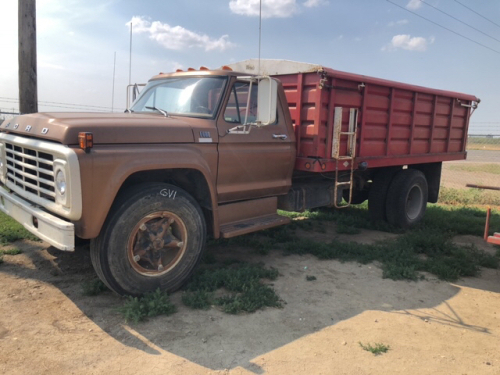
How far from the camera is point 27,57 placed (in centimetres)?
645

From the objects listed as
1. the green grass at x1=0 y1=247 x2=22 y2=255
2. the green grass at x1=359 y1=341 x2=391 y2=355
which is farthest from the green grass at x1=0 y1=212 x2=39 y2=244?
the green grass at x1=359 y1=341 x2=391 y2=355

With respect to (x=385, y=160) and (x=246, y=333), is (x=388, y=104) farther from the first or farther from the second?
(x=246, y=333)

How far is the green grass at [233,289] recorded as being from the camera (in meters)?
A: 4.01

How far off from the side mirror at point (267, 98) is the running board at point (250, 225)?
4.02 ft

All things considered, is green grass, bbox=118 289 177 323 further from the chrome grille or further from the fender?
the chrome grille

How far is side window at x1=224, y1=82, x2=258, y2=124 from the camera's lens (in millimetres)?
4816

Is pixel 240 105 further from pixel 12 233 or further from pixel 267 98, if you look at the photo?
pixel 12 233

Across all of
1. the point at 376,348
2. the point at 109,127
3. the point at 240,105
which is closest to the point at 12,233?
the point at 109,127

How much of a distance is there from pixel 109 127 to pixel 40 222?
41.2 inches

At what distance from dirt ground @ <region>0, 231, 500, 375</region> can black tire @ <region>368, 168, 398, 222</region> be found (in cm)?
255

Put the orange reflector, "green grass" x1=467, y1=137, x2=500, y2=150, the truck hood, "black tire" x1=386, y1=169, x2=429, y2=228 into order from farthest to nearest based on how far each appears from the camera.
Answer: "green grass" x1=467, y1=137, x2=500, y2=150 < "black tire" x1=386, y1=169, x2=429, y2=228 < the truck hood < the orange reflector

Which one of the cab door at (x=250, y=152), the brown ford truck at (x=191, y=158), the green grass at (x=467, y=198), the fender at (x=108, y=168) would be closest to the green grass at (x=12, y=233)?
the brown ford truck at (x=191, y=158)

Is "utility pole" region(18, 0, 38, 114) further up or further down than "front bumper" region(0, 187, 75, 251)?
further up

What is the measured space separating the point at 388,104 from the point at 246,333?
167 inches
